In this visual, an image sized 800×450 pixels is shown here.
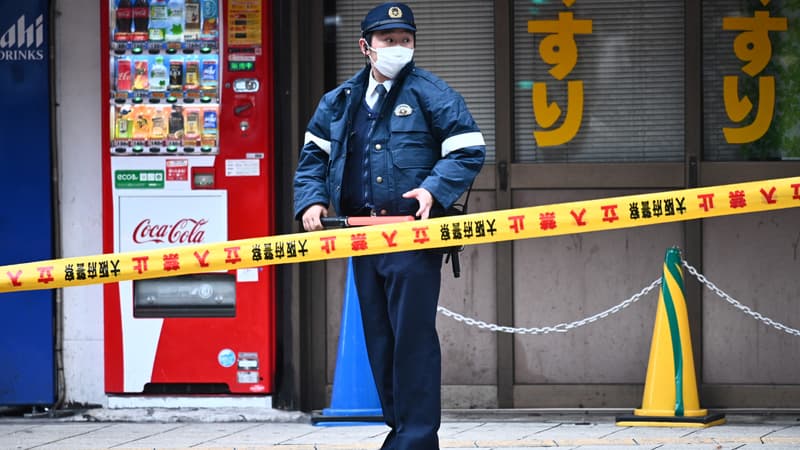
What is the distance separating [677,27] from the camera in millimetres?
7699

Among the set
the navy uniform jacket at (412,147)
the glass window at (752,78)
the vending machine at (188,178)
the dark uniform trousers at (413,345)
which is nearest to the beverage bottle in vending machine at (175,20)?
the vending machine at (188,178)

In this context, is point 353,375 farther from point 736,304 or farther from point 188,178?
point 736,304

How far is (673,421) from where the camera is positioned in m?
6.89

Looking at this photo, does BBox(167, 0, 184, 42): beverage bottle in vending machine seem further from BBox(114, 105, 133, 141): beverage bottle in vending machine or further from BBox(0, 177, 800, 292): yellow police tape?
BBox(0, 177, 800, 292): yellow police tape

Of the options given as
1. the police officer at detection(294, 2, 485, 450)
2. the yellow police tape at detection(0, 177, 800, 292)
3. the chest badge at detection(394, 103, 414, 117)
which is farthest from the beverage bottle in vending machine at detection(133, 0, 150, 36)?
the chest badge at detection(394, 103, 414, 117)

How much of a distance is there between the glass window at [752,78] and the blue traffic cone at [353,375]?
2.40 meters

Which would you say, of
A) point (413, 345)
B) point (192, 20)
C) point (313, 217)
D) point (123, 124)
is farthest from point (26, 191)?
point (413, 345)

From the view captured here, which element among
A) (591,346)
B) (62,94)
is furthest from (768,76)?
(62,94)

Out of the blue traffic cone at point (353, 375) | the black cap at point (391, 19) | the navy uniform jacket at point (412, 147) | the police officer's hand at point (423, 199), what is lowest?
the blue traffic cone at point (353, 375)

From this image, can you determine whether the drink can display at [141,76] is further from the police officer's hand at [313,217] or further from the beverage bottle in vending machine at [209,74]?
the police officer's hand at [313,217]

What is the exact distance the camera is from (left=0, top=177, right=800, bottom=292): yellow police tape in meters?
5.00

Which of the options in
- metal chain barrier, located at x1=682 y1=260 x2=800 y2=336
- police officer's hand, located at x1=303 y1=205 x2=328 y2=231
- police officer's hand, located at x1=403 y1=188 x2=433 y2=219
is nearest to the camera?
police officer's hand, located at x1=403 y1=188 x2=433 y2=219

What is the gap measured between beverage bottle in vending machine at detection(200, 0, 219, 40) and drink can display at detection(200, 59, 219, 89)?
0.49 ft

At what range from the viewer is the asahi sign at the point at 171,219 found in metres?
7.50
